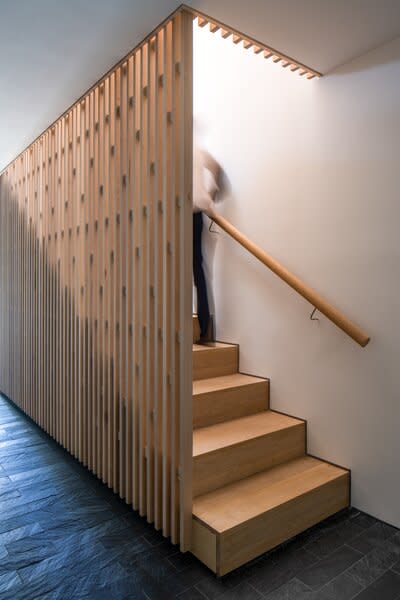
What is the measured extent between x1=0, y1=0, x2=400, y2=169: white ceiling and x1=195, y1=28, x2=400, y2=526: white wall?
268 millimetres

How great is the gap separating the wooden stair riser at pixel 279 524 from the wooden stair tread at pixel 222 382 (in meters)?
0.83

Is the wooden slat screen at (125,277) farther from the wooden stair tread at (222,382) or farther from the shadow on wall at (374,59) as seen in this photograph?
the shadow on wall at (374,59)

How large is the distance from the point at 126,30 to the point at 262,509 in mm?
2459

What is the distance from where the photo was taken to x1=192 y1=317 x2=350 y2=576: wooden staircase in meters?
1.99

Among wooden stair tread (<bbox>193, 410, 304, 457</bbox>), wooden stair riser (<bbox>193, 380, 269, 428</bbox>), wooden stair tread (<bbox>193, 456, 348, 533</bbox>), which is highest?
wooden stair riser (<bbox>193, 380, 269, 428</bbox>)

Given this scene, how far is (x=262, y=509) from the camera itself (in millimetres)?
2090

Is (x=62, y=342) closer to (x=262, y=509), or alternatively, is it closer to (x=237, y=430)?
(x=237, y=430)

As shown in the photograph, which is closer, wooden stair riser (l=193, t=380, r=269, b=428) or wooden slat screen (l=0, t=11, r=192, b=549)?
wooden slat screen (l=0, t=11, r=192, b=549)

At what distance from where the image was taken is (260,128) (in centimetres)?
315

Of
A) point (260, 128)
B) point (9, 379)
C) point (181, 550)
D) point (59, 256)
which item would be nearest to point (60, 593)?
point (181, 550)

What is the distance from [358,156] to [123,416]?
6.75 feet

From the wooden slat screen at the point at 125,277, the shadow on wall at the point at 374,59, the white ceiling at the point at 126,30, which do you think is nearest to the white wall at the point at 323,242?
the shadow on wall at the point at 374,59

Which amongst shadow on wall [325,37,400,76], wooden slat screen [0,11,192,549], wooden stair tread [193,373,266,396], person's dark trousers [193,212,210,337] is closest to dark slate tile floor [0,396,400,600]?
wooden slat screen [0,11,192,549]

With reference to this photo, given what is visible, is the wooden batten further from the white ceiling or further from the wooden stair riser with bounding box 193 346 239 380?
the wooden stair riser with bounding box 193 346 239 380
